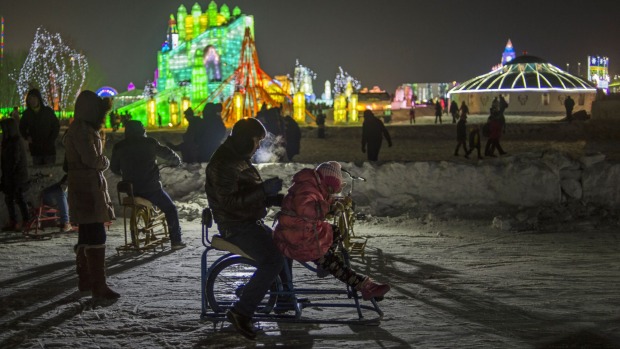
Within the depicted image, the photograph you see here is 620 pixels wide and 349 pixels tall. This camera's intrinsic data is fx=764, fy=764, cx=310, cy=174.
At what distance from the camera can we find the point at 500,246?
10.2 m

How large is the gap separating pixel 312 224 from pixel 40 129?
8693mm

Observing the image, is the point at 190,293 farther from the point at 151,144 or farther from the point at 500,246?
the point at 500,246

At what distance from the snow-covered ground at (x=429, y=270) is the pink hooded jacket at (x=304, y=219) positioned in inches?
27.1

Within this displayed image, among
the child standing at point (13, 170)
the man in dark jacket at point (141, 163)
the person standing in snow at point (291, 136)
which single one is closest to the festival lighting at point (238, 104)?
the person standing in snow at point (291, 136)

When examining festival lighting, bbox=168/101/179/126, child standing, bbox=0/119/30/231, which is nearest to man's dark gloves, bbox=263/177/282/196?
child standing, bbox=0/119/30/231

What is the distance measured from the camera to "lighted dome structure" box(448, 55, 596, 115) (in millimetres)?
51781

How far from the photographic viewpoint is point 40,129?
12.8m

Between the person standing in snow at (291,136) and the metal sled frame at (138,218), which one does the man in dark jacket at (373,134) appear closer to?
the person standing in snow at (291,136)

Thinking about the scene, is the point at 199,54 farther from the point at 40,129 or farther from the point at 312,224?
the point at 312,224

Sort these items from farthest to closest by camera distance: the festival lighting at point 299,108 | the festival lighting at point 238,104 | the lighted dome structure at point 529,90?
the lighted dome structure at point 529,90 < the festival lighting at point 299,108 < the festival lighting at point 238,104

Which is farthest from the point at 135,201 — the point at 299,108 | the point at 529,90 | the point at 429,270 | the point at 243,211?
the point at 529,90

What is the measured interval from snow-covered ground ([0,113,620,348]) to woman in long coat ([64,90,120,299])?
46 cm

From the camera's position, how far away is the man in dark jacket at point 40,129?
1266 cm

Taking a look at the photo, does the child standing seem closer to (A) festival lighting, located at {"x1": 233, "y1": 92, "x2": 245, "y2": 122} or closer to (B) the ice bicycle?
(B) the ice bicycle
